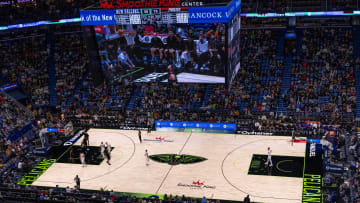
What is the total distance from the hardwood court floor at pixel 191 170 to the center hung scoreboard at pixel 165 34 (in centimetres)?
690

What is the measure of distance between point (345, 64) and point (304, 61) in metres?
3.96

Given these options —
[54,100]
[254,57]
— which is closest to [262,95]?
[254,57]

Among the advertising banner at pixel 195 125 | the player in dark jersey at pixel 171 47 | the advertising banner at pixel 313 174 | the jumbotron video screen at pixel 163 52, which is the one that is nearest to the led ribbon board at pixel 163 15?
the jumbotron video screen at pixel 163 52

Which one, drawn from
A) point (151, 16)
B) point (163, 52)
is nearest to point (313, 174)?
point (163, 52)

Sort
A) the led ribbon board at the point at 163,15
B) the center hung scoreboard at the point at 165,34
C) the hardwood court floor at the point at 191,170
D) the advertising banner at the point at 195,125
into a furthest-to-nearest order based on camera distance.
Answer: the advertising banner at the point at 195,125 → the hardwood court floor at the point at 191,170 → the center hung scoreboard at the point at 165,34 → the led ribbon board at the point at 163,15

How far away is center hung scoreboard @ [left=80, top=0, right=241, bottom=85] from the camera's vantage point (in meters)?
31.3

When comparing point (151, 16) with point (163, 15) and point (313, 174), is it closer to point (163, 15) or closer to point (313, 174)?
point (163, 15)

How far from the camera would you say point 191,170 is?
114 ft

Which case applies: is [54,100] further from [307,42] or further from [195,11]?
[307,42]

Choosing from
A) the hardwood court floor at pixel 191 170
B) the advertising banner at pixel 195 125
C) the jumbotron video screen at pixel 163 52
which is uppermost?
the jumbotron video screen at pixel 163 52

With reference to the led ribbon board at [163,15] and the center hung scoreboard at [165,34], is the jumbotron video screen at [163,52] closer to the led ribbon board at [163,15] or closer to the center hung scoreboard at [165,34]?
the center hung scoreboard at [165,34]

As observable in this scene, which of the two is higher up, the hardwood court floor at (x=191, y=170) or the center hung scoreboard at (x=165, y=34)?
the center hung scoreboard at (x=165, y=34)

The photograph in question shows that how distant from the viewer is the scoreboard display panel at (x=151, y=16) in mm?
31672

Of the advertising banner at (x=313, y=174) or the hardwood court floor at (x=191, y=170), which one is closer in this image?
the advertising banner at (x=313, y=174)
